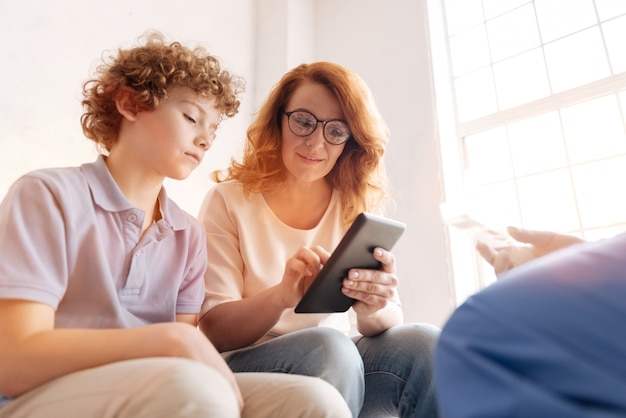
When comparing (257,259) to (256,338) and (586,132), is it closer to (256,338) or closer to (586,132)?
(256,338)

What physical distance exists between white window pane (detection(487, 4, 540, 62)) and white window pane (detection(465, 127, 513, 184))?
0.43 metres

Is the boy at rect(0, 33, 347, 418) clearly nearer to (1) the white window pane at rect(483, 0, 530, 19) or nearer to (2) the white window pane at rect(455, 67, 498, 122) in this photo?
(2) the white window pane at rect(455, 67, 498, 122)

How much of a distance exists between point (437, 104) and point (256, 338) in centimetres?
180

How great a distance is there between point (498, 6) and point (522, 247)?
2382 mm

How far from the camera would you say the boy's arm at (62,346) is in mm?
597

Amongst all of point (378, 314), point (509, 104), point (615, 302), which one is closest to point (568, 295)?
point (615, 302)

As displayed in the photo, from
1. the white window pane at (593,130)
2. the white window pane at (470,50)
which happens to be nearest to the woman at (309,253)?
the white window pane at (593,130)

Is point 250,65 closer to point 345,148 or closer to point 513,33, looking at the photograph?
point 513,33

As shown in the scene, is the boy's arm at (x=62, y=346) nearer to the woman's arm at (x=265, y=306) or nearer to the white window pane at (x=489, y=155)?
the woman's arm at (x=265, y=306)

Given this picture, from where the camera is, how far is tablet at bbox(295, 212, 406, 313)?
93 centimetres

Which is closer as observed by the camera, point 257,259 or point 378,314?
point 378,314

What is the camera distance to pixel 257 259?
121 centimetres

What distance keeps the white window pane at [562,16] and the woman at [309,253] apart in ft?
5.00

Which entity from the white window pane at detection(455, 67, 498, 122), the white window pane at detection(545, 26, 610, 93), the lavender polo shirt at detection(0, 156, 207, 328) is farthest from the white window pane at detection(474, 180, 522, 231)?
the lavender polo shirt at detection(0, 156, 207, 328)
